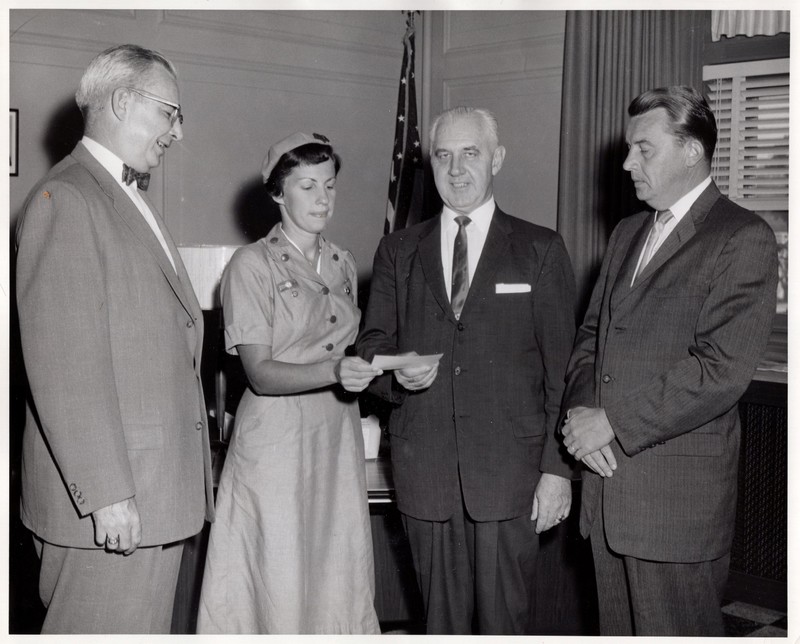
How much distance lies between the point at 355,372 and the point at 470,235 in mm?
539

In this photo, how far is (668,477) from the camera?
2107 millimetres

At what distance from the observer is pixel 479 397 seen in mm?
2330

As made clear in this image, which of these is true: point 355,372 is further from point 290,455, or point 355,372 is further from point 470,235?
point 470,235

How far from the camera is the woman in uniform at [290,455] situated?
245 cm

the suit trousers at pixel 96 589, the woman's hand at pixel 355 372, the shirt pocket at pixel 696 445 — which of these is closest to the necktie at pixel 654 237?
the shirt pocket at pixel 696 445

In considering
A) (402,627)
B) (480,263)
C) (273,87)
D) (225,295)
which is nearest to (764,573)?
(402,627)

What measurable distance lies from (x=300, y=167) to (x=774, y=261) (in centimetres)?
136

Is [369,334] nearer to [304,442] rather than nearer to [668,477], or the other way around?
[304,442]

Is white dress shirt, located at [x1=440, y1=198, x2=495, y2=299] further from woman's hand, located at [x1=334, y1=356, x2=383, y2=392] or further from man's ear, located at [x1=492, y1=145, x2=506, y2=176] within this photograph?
woman's hand, located at [x1=334, y1=356, x2=383, y2=392]

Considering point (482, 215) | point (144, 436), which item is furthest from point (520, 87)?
point (144, 436)

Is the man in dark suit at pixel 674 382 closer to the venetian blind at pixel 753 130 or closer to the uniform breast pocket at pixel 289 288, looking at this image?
the uniform breast pocket at pixel 289 288

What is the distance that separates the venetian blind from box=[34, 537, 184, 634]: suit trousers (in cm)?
347

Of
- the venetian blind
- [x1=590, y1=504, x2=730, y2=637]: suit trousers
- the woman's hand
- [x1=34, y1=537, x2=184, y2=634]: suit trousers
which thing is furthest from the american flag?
[x1=34, y1=537, x2=184, y2=634]: suit trousers

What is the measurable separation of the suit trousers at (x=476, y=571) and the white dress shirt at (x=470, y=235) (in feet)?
2.25
